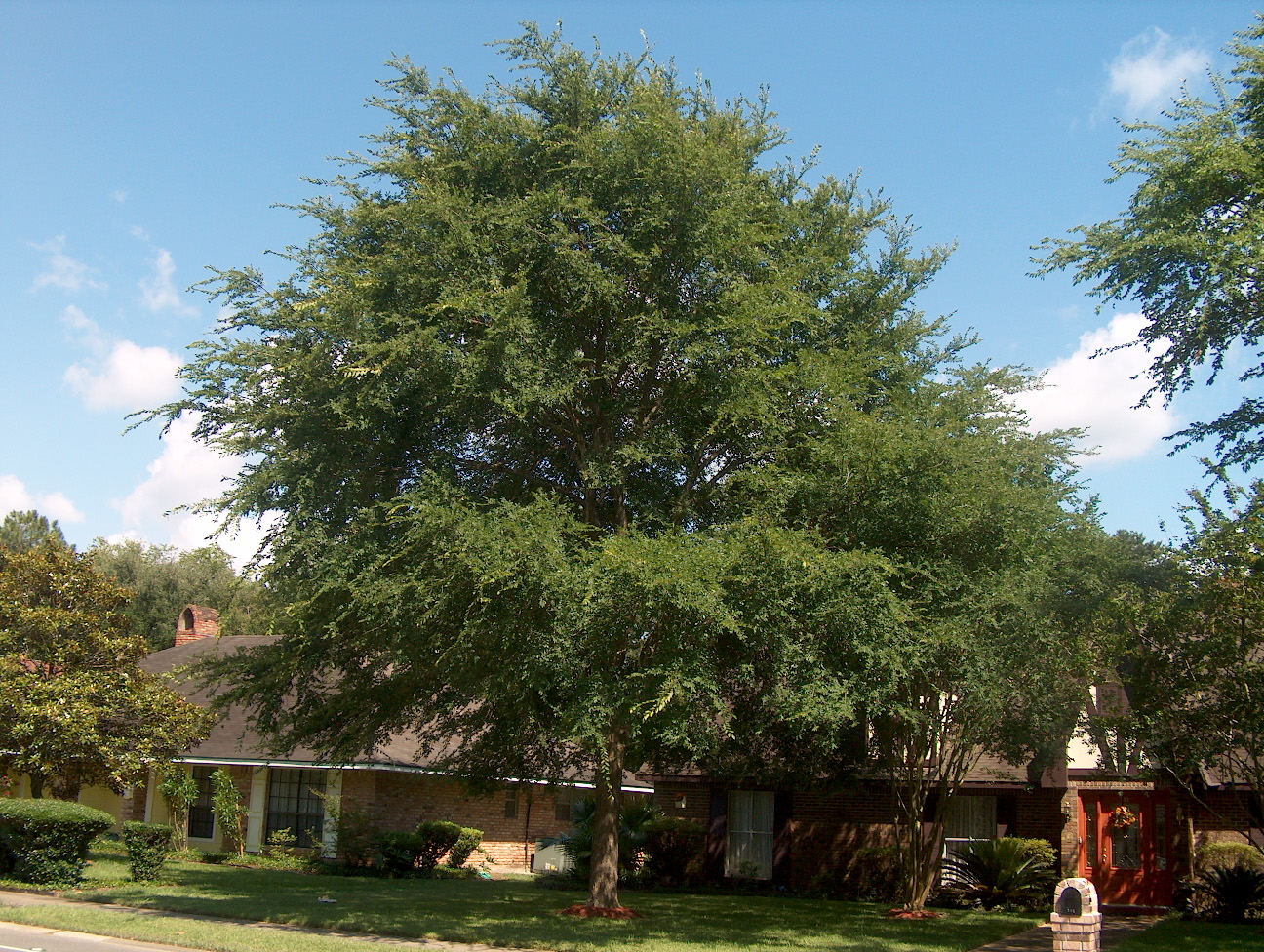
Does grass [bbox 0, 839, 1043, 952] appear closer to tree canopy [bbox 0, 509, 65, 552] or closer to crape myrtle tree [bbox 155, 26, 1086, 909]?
crape myrtle tree [bbox 155, 26, 1086, 909]

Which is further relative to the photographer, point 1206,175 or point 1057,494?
point 1057,494

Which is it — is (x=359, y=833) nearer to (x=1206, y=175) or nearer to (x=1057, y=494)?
(x=1057, y=494)

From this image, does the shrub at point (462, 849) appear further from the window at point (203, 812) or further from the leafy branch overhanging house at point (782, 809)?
the window at point (203, 812)

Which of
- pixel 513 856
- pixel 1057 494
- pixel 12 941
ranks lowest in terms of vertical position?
pixel 513 856

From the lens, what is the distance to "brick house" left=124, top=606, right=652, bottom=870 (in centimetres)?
2609

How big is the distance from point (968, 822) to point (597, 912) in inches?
400

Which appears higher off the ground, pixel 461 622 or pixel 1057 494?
pixel 1057 494

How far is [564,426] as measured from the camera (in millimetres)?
17781

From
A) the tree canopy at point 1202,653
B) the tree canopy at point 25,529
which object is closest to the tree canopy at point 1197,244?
the tree canopy at point 1202,653

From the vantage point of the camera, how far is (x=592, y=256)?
652 inches

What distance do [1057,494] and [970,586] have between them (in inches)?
129

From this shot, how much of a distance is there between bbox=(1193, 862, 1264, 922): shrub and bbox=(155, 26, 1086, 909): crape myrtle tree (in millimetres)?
8908

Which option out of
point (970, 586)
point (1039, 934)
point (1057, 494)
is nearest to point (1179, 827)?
point (1039, 934)

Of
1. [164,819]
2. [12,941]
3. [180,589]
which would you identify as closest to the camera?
[12,941]
